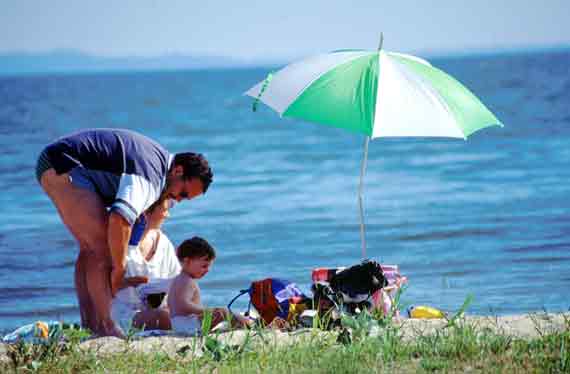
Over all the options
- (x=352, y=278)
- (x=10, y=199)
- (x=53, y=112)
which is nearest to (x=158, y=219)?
(x=352, y=278)

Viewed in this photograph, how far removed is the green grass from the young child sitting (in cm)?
84

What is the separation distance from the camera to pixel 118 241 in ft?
18.9

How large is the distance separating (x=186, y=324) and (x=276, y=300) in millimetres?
527

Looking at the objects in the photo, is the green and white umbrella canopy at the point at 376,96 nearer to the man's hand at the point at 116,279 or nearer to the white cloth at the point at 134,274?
the white cloth at the point at 134,274

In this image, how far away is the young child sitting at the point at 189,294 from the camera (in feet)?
20.1

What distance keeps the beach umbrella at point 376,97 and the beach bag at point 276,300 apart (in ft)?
3.01

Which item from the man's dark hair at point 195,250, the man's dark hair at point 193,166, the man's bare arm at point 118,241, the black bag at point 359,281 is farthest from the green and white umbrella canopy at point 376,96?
the man's bare arm at point 118,241

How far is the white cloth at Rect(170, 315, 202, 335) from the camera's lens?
607cm

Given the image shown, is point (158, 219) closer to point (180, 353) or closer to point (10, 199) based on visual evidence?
point (180, 353)

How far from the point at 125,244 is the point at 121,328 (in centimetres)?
56

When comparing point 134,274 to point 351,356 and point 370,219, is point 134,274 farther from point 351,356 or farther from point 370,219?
point 370,219

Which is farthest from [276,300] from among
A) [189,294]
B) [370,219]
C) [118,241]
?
[370,219]

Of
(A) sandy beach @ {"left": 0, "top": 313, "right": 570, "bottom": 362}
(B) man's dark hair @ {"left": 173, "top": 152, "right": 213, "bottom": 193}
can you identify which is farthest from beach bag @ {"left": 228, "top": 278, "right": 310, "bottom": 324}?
(B) man's dark hair @ {"left": 173, "top": 152, "right": 213, "bottom": 193}

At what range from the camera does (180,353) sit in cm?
518
